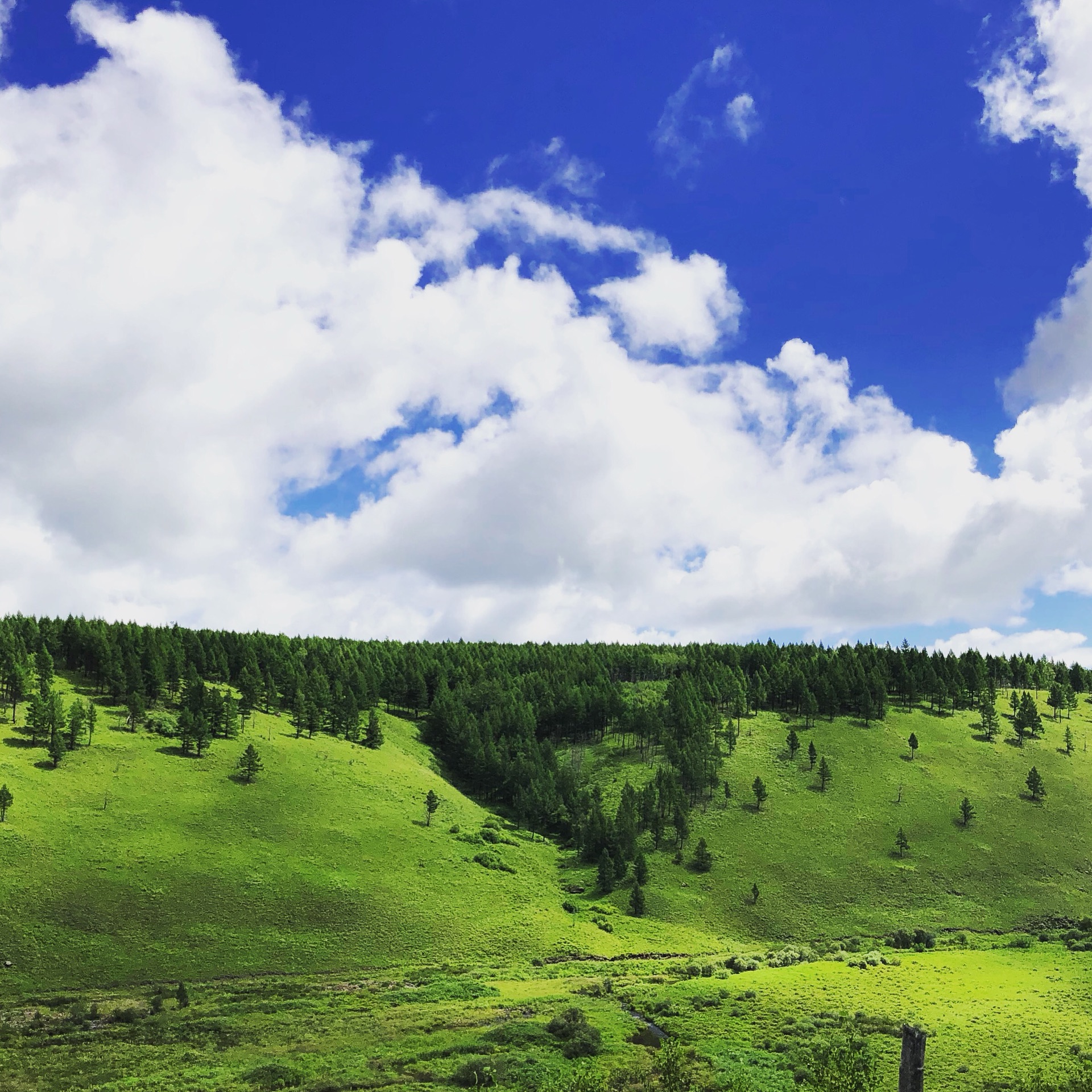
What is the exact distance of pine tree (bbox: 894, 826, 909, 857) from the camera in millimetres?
143500

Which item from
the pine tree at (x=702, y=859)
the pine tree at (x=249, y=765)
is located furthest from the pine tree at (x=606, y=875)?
the pine tree at (x=249, y=765)

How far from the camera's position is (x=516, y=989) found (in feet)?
278

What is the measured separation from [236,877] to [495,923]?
3732 cm

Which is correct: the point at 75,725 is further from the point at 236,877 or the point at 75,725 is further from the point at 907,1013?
the point at 907,1013

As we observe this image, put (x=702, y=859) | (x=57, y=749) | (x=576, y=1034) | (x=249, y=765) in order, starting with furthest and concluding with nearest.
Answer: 1. (x=702, y=859)
2. (x=249, y=765)
3. (x=57, y=749)
4. (x=576, y=1034)

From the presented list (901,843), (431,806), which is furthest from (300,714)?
(901,843)

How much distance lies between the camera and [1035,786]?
531ft

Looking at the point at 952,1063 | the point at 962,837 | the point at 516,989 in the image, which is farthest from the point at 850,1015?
the point at 962,837

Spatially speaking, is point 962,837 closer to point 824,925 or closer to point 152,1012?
point 824,925

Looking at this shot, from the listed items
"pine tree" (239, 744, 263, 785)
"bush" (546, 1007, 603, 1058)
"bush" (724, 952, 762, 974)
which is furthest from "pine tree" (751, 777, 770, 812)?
"pine tree" (239, 744, 263, 785)

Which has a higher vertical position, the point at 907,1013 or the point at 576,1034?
the point at 576,1034

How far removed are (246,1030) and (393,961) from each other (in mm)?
30695

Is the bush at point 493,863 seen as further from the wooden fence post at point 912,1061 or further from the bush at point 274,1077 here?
the wooden fence post at point 912,1061

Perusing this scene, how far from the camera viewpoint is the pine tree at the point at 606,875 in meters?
133
